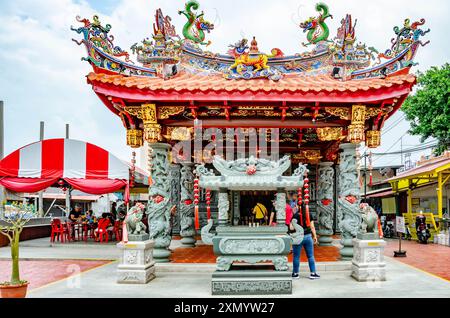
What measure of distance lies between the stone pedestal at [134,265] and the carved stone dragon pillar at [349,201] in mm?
4209

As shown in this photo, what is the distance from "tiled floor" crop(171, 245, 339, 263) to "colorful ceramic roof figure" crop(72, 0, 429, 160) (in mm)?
2801

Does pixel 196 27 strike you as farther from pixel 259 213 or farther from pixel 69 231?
pixel 69 231

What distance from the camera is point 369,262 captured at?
7.66 meters

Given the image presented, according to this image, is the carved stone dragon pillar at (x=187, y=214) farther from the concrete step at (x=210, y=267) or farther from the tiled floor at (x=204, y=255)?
the concrete step at (x=210, y=267)

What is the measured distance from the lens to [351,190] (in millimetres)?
8633

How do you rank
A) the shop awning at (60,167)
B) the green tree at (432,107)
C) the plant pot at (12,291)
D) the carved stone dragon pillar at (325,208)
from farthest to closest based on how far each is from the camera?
the green tree at (432,107) < the shop awning at (60,167) < the carved stone dragon pillar at (325,208) < the plant pot at (12,291)

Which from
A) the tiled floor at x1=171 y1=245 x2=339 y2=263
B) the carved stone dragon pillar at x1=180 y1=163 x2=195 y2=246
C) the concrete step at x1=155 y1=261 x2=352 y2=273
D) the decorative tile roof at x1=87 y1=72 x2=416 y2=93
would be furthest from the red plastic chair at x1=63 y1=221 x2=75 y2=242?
the decorative tile roof at x1=87 y1=72 x2=416 y2=93

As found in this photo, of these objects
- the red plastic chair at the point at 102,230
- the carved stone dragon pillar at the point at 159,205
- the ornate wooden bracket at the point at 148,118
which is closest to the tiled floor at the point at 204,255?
the carved stone dragon pillar at the point at 159,205

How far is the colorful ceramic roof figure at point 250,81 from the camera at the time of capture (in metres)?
8.05

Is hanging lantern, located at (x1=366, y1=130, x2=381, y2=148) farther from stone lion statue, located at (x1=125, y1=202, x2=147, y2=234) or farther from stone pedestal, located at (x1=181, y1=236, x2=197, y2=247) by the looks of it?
stone pedestal, located at (x1=181, y1=236, x2=197, y2=247)

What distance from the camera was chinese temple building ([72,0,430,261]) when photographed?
26.4 ft

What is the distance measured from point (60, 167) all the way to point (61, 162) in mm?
170

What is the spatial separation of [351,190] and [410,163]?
1980 centimetres
